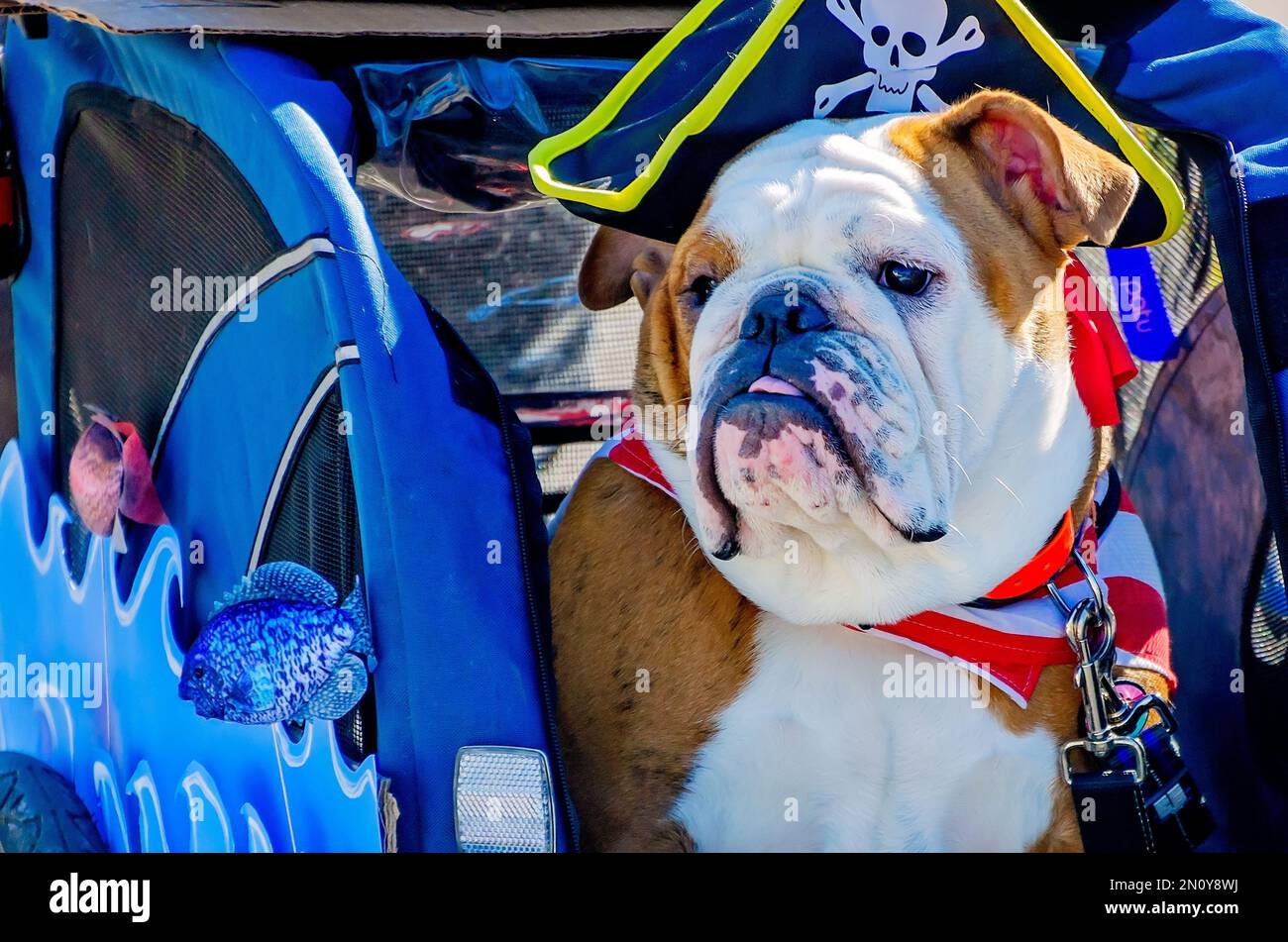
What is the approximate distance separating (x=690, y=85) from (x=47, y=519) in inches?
48.8

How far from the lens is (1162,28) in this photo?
2.06 meters

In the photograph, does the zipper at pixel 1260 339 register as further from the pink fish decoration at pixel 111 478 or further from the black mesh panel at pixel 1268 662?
the pink fish decoration at pixel 111 478

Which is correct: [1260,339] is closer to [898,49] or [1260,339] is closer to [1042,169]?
[1042,169]

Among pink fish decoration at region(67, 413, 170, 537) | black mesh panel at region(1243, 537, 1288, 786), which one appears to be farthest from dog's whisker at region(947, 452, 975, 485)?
pink fish decoration at region(67, 413, 170, 537)

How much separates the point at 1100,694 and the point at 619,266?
2.97 feet

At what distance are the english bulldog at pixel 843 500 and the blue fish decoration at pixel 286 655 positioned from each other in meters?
0.37

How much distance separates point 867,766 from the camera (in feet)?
6.20

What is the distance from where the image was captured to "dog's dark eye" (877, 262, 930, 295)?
5.81ft

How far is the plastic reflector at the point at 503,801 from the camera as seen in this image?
1.69 metres

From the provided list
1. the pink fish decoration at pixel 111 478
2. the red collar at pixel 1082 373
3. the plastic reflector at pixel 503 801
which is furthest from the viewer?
the pink fish decoration at pixel 111 478

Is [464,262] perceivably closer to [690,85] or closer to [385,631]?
[690,85]

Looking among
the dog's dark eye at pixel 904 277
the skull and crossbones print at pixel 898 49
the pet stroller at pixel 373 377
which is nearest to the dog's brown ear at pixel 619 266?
the pet stroller at pixel 373 377

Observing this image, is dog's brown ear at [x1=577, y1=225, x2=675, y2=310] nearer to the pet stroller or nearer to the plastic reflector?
the pet stroller
